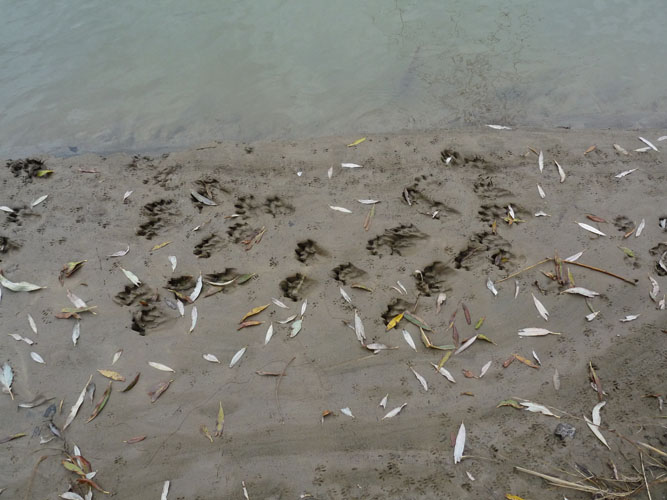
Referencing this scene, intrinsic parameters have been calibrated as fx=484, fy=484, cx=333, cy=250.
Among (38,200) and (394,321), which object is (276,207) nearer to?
(394,321)

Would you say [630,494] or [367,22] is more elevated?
[367,22]

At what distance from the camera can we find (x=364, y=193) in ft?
11.6

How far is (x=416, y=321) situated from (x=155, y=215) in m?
2.04

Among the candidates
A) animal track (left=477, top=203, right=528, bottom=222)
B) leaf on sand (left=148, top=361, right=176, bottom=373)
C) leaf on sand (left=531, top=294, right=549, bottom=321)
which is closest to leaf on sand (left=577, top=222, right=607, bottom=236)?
animal track (left=477, top=203, right=528, bottom=222)

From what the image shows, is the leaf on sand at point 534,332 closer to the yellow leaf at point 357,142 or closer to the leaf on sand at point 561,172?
the leaf on sand at point 561,172

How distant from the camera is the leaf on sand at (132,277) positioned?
308cm

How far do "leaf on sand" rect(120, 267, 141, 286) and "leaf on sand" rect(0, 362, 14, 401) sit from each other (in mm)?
807

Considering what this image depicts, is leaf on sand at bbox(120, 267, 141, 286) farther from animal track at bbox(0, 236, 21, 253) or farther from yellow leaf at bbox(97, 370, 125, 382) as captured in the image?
animal track at bbox(0, 236, 21, 253)

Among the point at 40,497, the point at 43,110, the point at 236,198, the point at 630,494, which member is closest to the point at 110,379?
the point at 40,497

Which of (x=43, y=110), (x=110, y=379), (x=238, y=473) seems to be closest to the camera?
(x=238, y=473)

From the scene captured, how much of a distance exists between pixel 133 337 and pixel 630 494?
8.66ft

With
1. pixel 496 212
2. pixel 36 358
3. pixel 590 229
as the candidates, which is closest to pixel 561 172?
pixel 590 229

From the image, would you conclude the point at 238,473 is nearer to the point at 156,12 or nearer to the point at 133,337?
the point at 133,337

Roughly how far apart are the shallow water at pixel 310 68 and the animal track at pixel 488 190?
0.93 meters
